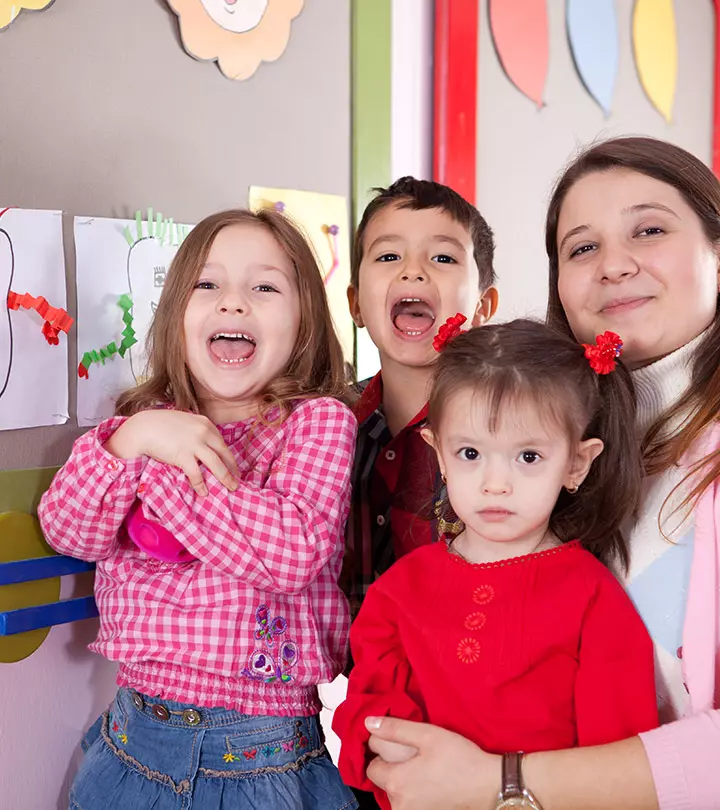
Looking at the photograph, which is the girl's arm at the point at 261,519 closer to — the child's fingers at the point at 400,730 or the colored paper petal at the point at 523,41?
the child's fingers at the point at 400,730

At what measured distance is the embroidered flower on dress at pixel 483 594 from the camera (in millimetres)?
1197

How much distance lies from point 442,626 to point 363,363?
3.29ft

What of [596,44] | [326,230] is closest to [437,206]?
[326,230]

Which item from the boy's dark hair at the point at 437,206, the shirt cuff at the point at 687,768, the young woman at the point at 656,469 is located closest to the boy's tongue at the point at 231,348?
the boy's dark hair at the point at 437,206

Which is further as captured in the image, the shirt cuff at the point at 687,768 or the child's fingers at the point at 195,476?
the child's fingers at the point at 195,476

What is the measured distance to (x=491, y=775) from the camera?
3.67 feet

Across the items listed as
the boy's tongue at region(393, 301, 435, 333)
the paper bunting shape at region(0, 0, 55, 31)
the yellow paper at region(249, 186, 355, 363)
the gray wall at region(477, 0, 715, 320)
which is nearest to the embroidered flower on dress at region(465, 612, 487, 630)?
the boy's tongue at region(393, 301, 435, 333)

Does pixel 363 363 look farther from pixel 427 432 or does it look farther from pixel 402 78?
pixel 427 432

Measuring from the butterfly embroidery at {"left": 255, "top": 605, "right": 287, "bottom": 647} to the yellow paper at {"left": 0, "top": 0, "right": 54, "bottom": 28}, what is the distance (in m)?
0.91

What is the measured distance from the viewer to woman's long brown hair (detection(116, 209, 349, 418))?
4.76 ft

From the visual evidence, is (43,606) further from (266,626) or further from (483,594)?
(483,594)

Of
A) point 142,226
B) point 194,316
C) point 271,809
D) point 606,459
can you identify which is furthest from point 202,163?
point 271,809

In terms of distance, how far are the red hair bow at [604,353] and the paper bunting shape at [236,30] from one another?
902 millimetres

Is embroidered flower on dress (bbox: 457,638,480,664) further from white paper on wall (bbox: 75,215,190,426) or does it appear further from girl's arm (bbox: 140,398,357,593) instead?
white paper on wall (bbox: 75,215,190,426)
